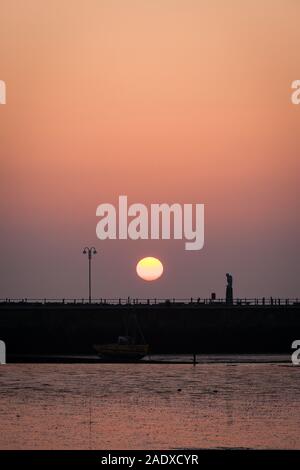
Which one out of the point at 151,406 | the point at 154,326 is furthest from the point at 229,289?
the point at 151,406

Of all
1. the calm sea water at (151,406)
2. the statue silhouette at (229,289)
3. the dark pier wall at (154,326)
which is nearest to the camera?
the calm sea water at (151,406)

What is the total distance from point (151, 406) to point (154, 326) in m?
63.3

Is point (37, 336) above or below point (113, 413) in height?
above

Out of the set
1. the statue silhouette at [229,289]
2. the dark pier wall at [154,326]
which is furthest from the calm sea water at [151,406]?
the statue silhouette at [229,289]

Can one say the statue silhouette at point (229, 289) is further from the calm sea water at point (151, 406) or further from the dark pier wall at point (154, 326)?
the calm sea water at point (151, 406)

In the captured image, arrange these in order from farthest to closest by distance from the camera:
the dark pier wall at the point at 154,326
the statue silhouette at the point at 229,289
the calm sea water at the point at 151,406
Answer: the statue silhouette at the point at 229,289 < the dark pier wall at the point at 154,326 < the calm sea water at the point at 151,406

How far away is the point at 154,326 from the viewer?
162 metres

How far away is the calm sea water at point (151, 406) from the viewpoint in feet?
258

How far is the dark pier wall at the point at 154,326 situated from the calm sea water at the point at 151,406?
51.0 feet

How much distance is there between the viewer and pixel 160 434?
8112 centimetres

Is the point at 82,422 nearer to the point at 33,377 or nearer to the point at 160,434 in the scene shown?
the point at 160,434

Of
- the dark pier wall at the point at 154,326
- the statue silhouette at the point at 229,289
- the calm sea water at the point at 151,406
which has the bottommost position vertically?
the calm sea water at the point at 151,406
